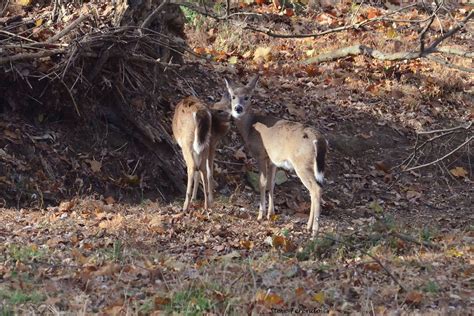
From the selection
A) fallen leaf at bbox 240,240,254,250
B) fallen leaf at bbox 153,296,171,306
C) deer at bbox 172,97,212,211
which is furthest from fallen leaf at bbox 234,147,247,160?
fallen leaf at bbox 153,296,171,306

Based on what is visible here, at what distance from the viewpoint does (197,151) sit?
380 inches

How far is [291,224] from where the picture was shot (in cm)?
933

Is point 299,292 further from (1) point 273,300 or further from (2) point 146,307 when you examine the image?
(2) point 146,307

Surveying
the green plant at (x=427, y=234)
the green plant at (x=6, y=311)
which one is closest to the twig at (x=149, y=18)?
the green plant at (x=427, y=234)

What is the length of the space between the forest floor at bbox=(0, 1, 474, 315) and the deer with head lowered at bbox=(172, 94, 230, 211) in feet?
1.14

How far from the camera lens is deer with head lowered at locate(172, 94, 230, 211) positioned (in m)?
9.61

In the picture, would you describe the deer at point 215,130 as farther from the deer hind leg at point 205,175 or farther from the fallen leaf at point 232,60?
the fallen leaf at point 232,60

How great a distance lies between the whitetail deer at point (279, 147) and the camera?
9.20 metres

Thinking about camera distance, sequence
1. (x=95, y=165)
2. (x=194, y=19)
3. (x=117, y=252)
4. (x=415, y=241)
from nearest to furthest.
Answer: (x=117, y=252) → (x=415, y=241) → (x=95, y=165) → (x=194, y=19)

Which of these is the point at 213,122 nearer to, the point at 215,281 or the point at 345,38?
the point at 215,281

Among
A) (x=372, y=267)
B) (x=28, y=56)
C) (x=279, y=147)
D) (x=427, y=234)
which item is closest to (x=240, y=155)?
(x=279, y=147)

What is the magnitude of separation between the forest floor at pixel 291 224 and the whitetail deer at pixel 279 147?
0.39 meters

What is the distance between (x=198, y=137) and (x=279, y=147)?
35.9 inches

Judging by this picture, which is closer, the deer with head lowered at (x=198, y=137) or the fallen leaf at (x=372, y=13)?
the deer with head lowered at (x=198, y=137)
